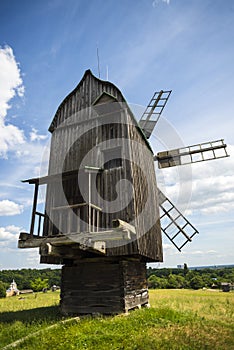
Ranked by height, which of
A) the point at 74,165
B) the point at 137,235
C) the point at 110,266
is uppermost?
the point at 74,165

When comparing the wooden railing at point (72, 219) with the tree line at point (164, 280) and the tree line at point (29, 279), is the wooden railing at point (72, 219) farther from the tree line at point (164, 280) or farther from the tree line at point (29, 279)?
the tree line at point (29, 279)

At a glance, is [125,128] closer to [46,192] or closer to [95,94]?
[95,94]

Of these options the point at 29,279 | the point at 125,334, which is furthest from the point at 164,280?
the point at 125,334

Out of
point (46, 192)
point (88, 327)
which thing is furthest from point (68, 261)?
point (88, 327)

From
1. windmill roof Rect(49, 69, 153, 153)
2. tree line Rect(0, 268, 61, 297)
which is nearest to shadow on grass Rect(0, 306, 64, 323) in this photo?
windmill roof Rect(49, 69, 153, 153)

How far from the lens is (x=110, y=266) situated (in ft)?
36.1

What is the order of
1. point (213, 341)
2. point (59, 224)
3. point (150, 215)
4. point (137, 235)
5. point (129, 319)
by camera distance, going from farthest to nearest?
point (150, 215), point (59, 224), point (137, 235), point (129, 319), point (213, 341)

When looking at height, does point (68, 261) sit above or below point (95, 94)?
below

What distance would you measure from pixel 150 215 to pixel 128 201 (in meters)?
2.61

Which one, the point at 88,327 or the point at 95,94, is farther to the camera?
the point at 95,94

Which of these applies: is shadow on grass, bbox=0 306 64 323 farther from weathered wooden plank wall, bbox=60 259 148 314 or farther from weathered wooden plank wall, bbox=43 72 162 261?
weathered wooden plank wall, bbox=43 72 162 261

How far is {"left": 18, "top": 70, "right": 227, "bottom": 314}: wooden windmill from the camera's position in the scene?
386 inches

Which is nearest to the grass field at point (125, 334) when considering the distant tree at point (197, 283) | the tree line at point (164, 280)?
the tree line at point (164, 280)

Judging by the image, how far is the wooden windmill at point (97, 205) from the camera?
9.80m
